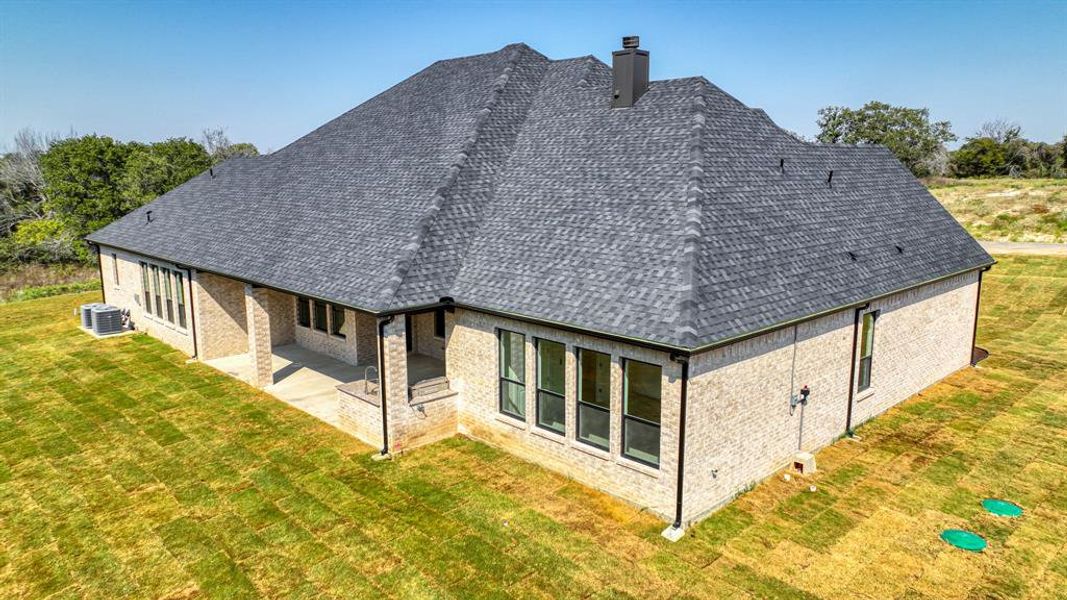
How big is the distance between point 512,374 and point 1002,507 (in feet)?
31.4

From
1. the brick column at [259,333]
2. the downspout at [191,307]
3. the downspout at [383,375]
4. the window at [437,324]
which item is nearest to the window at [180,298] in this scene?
the downspout at [191,307]

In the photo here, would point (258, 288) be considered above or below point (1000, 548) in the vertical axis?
above

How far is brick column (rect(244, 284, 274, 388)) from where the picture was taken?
17688mm

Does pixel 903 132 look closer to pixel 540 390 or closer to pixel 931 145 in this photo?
pixel 931 145

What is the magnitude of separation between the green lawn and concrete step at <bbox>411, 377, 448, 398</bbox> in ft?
3.97

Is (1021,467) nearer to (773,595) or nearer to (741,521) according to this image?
(741,521)

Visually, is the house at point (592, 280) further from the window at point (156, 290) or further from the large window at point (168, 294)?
the window at point (156, 290)

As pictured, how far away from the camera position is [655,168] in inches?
579

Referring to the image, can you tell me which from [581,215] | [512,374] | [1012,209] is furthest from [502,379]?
[1012,209]

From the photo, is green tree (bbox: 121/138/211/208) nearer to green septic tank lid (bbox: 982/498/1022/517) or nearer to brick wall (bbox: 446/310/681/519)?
brick wall (bbox: 446/310/681/519)

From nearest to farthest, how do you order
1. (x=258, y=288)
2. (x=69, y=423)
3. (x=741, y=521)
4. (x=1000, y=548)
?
(x=1000, y=548) → (x=741, y=521) → (x=69, y=423) → (x=258, y=288)

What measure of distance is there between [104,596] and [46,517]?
3.35 metres

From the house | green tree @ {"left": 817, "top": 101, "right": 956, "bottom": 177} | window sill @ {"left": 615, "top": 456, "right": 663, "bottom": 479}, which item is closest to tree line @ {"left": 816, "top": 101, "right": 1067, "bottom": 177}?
green tree @ {"left": 817, "top": 101, "right": 956, "bottom": 177}

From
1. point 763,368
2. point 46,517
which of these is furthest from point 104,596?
point 763,368
